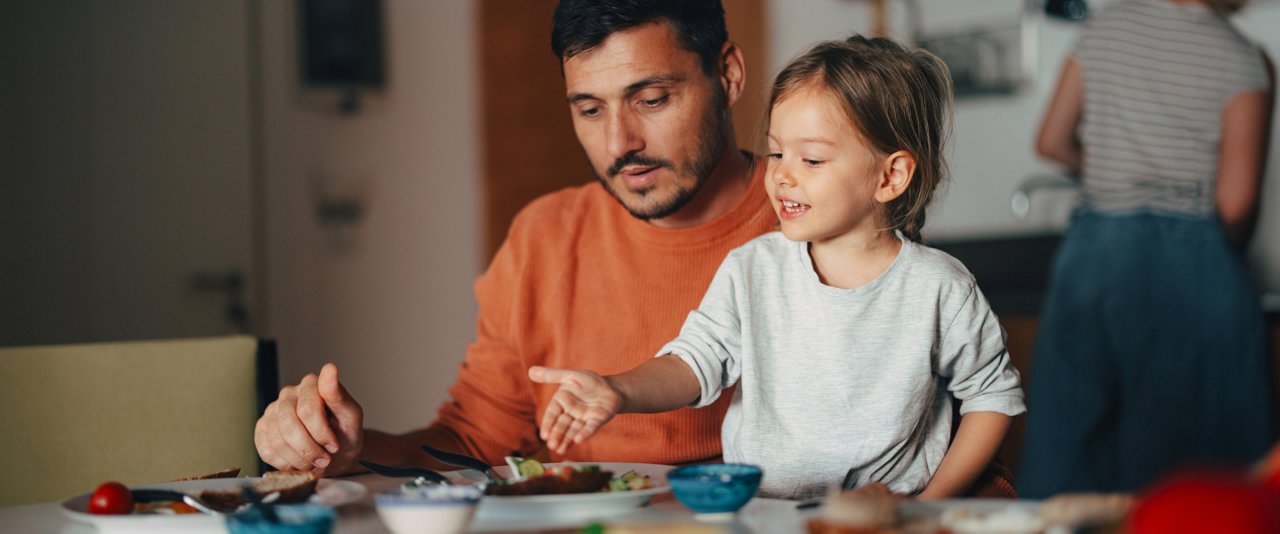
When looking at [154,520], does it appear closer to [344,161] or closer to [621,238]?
[621,238]

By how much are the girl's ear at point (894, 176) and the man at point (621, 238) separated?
11.9 inches

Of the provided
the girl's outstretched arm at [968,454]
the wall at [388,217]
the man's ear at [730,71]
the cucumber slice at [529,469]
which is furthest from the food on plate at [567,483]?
the wall at [388,217]

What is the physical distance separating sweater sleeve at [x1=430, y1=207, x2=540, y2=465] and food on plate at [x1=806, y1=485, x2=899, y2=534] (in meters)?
0.87

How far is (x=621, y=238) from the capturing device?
62.3 inches

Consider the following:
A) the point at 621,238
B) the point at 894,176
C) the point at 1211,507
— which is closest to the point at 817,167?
the point at 894,176

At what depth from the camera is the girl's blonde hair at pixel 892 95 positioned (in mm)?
1223

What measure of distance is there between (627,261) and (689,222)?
102 millimetres

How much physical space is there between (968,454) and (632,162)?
568mm

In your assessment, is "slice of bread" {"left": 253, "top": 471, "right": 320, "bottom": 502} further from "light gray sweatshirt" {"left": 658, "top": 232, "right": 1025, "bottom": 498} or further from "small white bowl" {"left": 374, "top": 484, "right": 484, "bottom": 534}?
"light gray sweatshirt" {"left": 658, "top": 232, "right": 1025, "bottom": 498}

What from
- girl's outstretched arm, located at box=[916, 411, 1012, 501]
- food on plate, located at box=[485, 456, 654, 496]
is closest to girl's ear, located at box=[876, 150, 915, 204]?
girl's outstretched arm, located at box=[916, 411, 1012, 501]

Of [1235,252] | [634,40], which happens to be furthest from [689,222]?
[1235,252]

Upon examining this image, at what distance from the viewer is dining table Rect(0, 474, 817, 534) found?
0.82 meters

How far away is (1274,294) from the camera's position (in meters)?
3.33

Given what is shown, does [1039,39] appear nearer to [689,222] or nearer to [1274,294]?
[1274,294]
